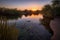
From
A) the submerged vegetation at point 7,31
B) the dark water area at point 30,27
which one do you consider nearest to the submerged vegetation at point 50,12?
the dark water area at point 30,27

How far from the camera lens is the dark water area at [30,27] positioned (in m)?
1.30

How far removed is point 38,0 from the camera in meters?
1.35

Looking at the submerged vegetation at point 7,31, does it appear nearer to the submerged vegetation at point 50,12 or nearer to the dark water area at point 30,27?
the dark water area at point 30,27

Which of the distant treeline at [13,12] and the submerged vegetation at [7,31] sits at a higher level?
the distant treeline at [13,12]

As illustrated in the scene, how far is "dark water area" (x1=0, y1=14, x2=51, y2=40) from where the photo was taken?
51.3 inches

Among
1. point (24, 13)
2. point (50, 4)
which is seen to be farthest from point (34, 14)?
point (50, 4)

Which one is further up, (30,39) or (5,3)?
(5,3)

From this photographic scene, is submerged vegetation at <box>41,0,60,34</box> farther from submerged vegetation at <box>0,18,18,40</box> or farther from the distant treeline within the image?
submerged vegetation at <box>0,18,18,40</box>

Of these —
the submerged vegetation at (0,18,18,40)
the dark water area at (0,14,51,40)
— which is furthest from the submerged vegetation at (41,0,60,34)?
the submerged vegetation at (0,18,18,40)

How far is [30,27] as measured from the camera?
1.32m

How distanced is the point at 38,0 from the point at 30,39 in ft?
1.55

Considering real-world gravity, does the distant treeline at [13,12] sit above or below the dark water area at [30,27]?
above

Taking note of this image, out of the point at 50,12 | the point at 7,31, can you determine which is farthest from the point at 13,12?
the point at 50,12

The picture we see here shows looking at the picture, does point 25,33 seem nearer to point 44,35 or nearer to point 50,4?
point 44,35
